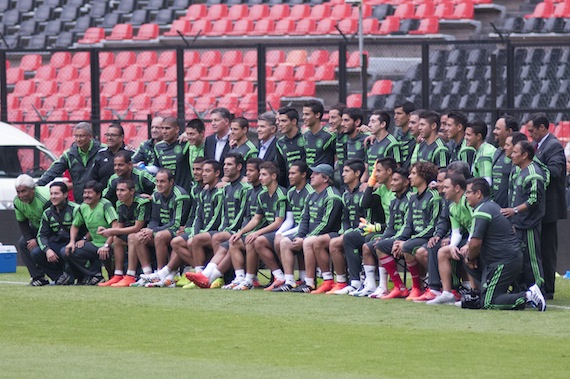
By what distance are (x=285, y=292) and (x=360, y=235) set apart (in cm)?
111

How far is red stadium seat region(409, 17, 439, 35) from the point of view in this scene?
26.1 meters

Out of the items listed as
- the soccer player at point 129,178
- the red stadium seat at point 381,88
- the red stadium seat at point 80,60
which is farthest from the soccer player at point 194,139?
the red stadium seat at point 80,60

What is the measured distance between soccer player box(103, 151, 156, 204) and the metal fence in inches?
152

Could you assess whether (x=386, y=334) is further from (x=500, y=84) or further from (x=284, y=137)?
(x=500, y=84)

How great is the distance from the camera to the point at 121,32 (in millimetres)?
30328

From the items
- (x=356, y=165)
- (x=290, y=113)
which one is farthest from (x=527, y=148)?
(x=290, y=113)

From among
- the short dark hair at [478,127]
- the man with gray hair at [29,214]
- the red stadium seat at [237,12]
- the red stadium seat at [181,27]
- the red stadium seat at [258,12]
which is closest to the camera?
the short dark hair at [478,127]

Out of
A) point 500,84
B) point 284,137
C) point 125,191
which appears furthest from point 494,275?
point 500,84

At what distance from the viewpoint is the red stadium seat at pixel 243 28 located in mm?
28614

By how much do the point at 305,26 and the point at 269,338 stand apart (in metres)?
17.7

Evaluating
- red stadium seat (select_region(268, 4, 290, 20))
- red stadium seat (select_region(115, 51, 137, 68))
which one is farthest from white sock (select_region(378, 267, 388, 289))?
red stadium seat (select_region(268, 4, 290, 20))

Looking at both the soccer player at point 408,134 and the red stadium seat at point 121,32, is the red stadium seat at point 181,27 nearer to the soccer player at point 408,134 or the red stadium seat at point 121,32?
the red stadium seat at point 121,32

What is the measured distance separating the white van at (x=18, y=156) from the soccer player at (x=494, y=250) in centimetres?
1041

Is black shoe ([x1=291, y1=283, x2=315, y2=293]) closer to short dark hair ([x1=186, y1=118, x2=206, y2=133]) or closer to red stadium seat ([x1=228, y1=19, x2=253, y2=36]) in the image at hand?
short dark hair ([x1=186, y1=118, x2=206, y2=133])
